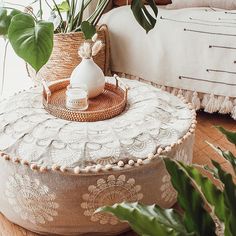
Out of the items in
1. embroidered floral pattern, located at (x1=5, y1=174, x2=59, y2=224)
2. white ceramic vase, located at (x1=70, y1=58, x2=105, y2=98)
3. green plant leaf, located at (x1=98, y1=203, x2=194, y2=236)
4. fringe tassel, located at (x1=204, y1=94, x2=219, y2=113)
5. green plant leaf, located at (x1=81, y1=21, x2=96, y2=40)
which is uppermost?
green plant leaf, located at (x1=98, y1=203, x2=194, y2=236)

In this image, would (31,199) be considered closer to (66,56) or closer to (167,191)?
(167,191)

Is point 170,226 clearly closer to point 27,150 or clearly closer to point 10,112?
point 27,150

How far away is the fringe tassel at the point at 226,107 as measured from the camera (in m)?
1.97

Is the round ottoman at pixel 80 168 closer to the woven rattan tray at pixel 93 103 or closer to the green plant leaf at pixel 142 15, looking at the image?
the woven rattan tray at pixel 93 103

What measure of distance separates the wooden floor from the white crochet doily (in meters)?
0.26

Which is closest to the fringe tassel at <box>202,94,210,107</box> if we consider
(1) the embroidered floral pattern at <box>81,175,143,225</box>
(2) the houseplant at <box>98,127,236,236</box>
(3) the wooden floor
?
(3) the wooden floor

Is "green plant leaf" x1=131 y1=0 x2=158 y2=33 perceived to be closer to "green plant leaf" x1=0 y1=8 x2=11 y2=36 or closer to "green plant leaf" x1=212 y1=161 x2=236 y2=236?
"green plant leaf" x1=0 y1=8 x2=11 y2=36

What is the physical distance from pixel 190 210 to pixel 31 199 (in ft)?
Result: 2.22

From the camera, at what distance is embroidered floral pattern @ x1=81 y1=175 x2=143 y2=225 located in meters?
1.15

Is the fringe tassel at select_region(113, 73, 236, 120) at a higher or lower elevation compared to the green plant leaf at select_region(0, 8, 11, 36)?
lower

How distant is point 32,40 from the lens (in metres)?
1.31

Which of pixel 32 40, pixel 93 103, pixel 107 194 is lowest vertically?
pixel 107 194

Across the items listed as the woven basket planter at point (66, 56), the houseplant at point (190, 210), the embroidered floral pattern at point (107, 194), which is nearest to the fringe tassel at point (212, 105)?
the woven basket planter at point (66, 56)

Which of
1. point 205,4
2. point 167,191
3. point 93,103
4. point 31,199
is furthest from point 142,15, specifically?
point 31,199
